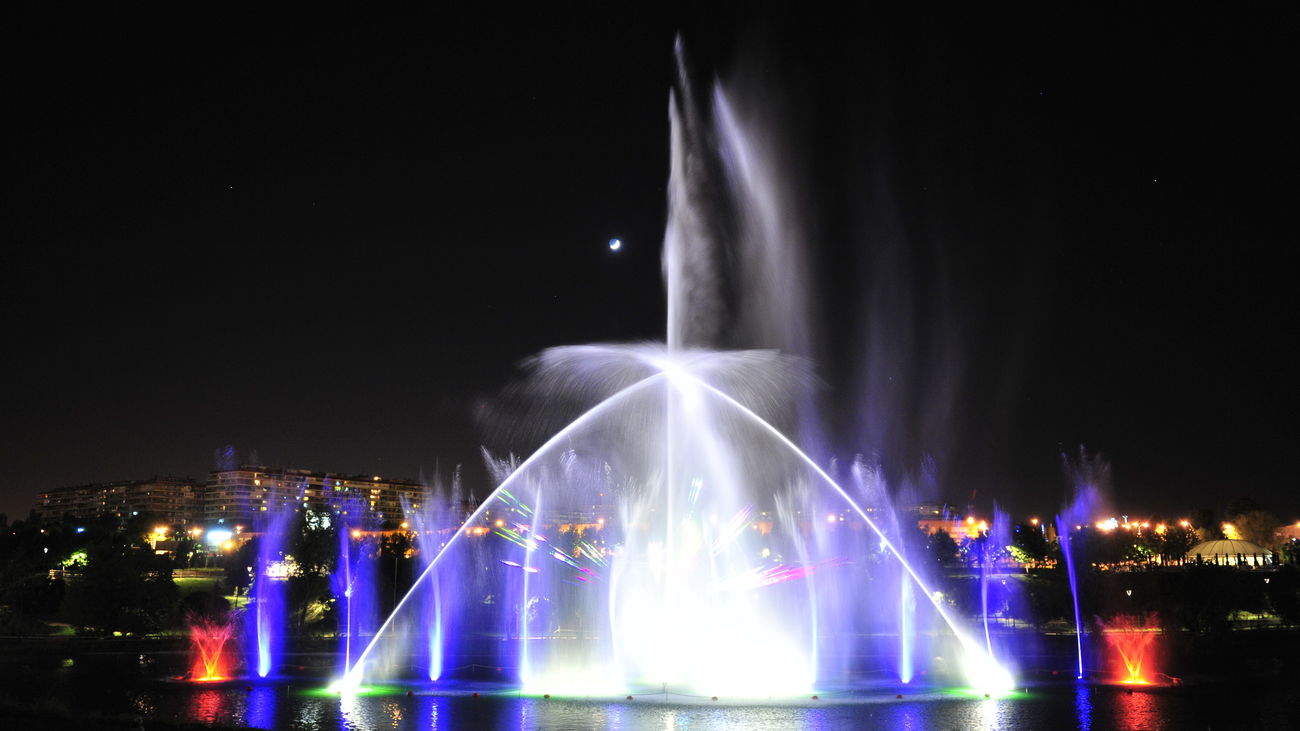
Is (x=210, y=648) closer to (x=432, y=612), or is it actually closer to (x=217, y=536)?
(x=432, y=612)

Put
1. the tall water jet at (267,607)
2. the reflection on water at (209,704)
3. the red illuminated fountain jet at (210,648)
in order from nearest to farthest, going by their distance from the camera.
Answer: the reflection on water at (209,704) → the red illuminated fountain jet at (210,648) → the tall water jet at (267,607)

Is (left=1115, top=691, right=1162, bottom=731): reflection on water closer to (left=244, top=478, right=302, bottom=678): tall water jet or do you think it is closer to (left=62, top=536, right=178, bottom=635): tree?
(left=244, top=478, right=302, bottom=678): tall water jet

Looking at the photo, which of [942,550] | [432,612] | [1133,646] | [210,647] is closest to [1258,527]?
[942,550]

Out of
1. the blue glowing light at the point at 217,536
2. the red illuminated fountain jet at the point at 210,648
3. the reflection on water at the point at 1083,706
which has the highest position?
the blue glowing light at the point at 217,536

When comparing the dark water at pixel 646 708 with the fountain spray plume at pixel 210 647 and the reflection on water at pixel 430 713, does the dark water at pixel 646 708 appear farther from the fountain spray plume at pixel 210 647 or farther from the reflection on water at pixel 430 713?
the fountain spray plume at pixel 210 647

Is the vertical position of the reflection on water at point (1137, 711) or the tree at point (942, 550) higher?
the tree at point (942, 550)

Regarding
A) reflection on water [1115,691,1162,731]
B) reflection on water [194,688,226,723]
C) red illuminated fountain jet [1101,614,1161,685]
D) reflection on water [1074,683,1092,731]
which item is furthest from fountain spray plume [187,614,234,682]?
red illuminated fountain jet [1101,614,1161,685]

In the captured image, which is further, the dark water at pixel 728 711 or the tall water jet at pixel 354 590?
the tall water jet at pixel 354 590

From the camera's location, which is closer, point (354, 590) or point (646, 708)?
point (646, 708)

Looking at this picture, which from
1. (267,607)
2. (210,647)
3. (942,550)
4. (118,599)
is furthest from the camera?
(942,550)

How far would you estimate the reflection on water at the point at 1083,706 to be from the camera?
25.0 m

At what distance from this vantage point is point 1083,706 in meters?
27.9

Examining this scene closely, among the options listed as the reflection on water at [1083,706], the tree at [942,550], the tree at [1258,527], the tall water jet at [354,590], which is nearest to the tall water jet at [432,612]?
the tall water jet at [354,590]

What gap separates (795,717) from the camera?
82.7 ft
